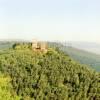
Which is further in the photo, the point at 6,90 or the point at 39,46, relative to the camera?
the point at 39,46

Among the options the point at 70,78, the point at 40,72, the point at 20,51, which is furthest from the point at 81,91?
the point at 20,51

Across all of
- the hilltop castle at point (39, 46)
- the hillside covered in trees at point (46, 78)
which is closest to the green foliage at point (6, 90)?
the hillside covered in trees at point (46, 78)

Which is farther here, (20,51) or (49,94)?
(20,51)

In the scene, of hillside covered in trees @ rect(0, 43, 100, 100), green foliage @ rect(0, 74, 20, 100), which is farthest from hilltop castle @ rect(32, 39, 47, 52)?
green foliage @ rect(0, 74, 20, 100)

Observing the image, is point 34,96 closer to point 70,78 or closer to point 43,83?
point 43,83

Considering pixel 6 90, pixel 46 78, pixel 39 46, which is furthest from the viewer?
pixel 39 46

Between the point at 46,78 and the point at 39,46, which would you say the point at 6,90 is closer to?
the point at 46,78

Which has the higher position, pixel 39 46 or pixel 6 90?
pixel 39 46

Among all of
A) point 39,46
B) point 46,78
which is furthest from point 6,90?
point 39,46

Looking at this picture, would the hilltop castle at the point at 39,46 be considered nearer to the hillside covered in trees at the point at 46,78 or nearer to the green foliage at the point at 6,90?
the hillside covered in trees at the point at 46,78
